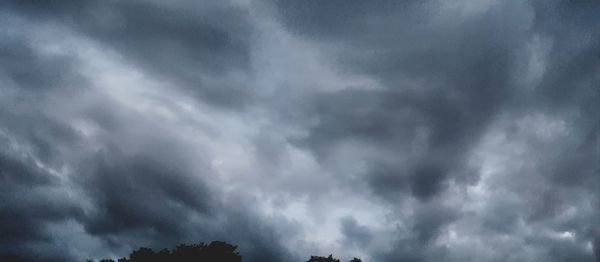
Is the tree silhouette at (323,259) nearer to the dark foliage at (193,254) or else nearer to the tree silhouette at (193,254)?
the dark foliage at (193,254)

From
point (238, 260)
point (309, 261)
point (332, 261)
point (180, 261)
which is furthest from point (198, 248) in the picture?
point (332, 261)

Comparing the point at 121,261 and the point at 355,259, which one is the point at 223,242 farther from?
the point at 355,259

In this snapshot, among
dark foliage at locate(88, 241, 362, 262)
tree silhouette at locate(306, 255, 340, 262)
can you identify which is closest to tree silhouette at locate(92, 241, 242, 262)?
dark foliage at locate(88, 241, 362, 262)

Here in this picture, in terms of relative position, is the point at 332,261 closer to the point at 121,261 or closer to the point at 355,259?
the point at 355,259

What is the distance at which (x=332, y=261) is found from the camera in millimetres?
49000

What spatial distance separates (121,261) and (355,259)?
118ft

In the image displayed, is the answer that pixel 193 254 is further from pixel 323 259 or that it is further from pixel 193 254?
pixel 323 259

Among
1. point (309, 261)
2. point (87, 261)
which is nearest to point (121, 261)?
point (87, 261)

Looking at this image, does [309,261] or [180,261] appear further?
[309,261]

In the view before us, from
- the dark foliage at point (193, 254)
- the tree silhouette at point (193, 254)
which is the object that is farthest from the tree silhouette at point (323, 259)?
the tree silhouette at point (193, 254)

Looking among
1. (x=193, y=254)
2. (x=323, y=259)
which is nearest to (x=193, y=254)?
(x=193, y=254)

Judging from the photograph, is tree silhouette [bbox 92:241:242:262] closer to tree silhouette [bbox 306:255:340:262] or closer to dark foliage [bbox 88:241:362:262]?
dark foliage [bbox 88:241:362:262]

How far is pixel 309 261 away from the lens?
49.7 m

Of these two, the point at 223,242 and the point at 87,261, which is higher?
the point at 223,242
